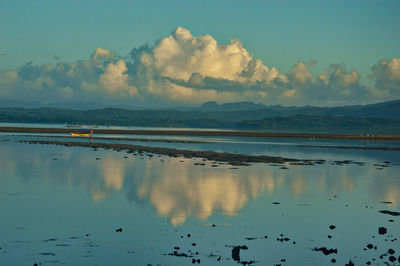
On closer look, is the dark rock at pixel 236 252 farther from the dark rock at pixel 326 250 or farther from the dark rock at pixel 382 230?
the dark rock at pixel 382 230

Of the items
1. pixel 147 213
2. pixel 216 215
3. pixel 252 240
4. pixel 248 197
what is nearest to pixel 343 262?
pixel 252 240

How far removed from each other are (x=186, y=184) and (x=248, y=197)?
763 centimetres

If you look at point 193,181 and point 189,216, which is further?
point 193,181

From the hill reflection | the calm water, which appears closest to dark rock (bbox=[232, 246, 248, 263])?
the calm water

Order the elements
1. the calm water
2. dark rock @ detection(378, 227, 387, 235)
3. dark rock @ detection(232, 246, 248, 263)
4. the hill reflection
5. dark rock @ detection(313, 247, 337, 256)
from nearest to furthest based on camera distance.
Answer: dark rock @ detection(232, 246, 248, 263) < the calm water < dark rock @ detection(313, 247, 337, 256) < dark rock @ detection(378, 227, 387, 235) < the hill reflection

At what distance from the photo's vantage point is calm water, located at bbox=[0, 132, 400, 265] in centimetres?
1839

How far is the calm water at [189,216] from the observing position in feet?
60.3

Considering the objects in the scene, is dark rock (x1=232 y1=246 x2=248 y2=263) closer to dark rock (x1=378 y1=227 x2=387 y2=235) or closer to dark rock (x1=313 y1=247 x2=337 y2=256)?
dark rock (x1=313 y1=247 x2=337 y2=256)

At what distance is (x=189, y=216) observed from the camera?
84.7 feet

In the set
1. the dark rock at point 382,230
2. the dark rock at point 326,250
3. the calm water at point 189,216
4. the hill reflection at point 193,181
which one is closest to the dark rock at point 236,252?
the calm water at point 189,216

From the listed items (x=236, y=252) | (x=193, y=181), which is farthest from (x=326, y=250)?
(x=193, y=181)

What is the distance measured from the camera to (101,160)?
60.5 metres

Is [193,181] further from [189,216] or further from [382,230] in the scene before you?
[382,230]

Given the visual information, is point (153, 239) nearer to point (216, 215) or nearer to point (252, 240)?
point (252, 240)
